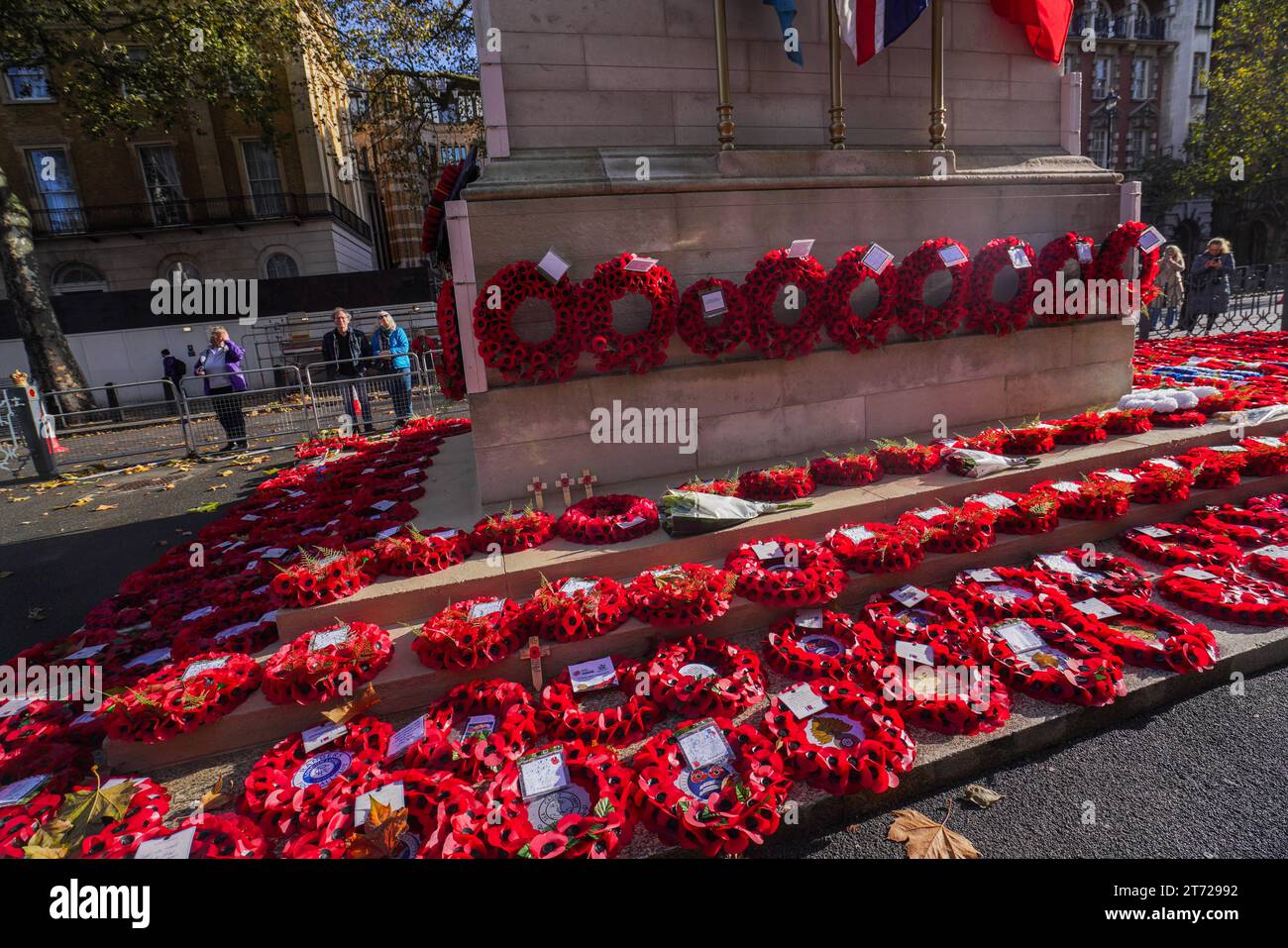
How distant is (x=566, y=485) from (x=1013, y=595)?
11.6 feet

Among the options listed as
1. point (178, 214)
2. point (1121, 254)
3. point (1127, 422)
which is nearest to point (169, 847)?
point (1127, 422)

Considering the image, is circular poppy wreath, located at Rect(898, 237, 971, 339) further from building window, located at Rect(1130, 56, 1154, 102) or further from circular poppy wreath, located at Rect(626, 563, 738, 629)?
building window, located at Rect(1130, 56, 1154, 102)

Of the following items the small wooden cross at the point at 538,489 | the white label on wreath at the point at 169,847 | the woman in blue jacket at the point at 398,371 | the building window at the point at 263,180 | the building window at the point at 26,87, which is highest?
the building window at the point at 26,87

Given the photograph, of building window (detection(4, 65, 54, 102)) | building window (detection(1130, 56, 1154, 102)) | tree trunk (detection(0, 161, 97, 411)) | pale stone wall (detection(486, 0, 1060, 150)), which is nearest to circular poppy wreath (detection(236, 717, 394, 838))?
pale stone wall (detection(486, 0, 1060, 150))

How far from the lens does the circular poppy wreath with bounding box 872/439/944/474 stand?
18.3 ft

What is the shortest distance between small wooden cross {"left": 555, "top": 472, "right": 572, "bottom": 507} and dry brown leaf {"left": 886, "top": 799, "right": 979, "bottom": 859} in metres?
3.52

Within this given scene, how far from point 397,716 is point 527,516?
1.69m

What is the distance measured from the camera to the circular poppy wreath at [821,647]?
348 cm

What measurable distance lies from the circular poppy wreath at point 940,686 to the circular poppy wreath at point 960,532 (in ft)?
3.02

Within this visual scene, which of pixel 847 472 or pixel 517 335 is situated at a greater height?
pixel 517 335

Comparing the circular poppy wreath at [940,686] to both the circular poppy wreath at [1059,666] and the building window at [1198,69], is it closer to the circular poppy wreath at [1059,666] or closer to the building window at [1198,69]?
the circular poppy wreath at [1059,666]

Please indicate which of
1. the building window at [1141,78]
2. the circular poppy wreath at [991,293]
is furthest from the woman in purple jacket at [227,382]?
the building window at [1141,78]

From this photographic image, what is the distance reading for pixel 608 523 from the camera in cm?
470

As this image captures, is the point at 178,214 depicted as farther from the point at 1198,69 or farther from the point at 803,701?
the point at 1198,69
